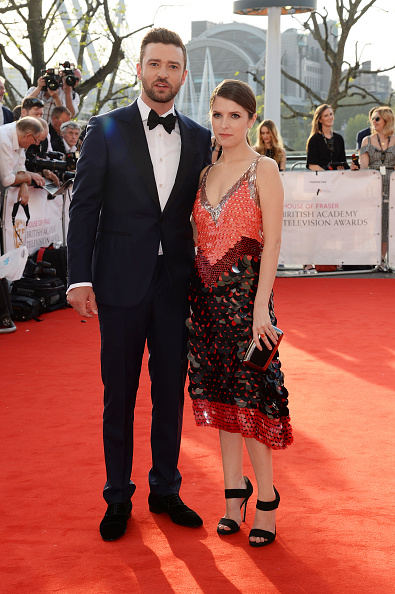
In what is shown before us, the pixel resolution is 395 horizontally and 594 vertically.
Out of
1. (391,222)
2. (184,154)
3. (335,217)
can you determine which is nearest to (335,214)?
(335,217)

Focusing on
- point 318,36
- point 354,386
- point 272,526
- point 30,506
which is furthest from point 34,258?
point 318,36

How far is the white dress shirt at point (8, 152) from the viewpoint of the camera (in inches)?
308

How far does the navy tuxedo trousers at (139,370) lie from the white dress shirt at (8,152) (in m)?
4.99

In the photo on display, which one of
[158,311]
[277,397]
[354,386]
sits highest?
[158,311]

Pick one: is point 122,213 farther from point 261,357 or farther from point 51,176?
point 51,176

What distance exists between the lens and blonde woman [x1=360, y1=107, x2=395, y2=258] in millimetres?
10570

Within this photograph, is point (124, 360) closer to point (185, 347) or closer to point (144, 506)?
point (185, 347)

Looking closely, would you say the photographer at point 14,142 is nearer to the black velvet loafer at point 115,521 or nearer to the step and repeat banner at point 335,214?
the step and repeat banner at point 335,214

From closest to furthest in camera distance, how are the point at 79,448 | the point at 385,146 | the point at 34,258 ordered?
the point at 79,448 → the point at 34,258 → the point at 385,146

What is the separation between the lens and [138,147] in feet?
10.5

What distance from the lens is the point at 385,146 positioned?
1080 centimetres

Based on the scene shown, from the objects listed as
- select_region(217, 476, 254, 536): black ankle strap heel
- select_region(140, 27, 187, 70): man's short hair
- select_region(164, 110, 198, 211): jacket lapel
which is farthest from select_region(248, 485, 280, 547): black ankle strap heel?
select_region(140, 27, 187, 70): man's short hair

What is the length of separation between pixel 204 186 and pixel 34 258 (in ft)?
19.6

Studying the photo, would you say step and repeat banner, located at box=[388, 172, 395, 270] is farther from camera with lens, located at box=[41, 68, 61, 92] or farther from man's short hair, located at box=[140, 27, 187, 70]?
man's short hair, located at box=[140, 27, 187, 70]
